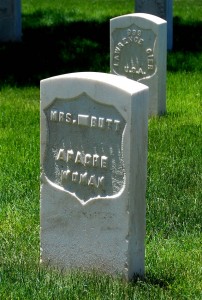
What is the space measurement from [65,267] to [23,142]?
3.66 meters

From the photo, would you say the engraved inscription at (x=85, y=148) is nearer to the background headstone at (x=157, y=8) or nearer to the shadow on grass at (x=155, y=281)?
the shadow on grass at (x=155, y=281)

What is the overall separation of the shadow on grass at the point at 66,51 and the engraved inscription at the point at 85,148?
23.7ft

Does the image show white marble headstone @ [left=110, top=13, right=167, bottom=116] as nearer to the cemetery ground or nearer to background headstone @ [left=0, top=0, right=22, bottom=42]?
the cemetery ground

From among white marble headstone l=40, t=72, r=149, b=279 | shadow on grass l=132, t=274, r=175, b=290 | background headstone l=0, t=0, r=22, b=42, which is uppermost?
white marble headstone l=40, t=72, r=149, b=279

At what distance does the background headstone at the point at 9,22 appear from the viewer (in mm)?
15664

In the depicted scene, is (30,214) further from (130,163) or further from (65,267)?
(130,163)

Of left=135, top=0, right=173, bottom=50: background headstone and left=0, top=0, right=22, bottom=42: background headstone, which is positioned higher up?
left=135, top=0, right=173, bottom=50: background headstone

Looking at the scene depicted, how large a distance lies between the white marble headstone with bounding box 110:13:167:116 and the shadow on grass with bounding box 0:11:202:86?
2.19 meters

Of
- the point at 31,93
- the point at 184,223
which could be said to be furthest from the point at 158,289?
the point at 31,93

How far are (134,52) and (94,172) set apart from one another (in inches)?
214

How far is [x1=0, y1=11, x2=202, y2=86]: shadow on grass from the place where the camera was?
44.8ft

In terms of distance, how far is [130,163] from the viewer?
535 cm

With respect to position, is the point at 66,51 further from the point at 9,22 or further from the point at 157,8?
the point at 157,8

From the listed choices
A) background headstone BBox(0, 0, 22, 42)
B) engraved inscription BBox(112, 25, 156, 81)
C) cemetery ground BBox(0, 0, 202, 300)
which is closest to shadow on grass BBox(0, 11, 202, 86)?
cemetery ground BBox(0, 0, 202, 300)
